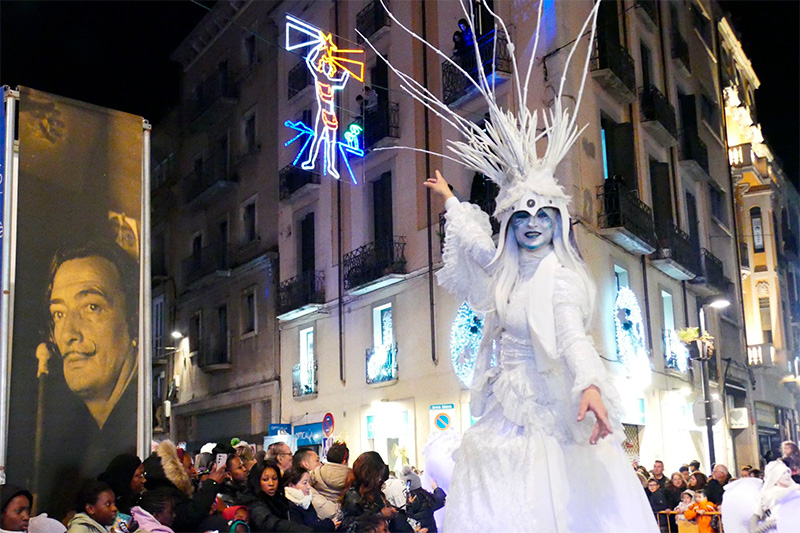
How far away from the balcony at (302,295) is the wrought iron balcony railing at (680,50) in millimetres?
9309

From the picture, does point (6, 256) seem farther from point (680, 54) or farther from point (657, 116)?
point (680, 54)

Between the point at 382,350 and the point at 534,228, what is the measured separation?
555 inches

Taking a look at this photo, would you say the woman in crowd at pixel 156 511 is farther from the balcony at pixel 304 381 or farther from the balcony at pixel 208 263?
the balcony at pixel 208 263

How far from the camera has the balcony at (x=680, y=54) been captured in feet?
64.7

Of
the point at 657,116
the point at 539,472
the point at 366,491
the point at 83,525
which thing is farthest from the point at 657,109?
the point at 539,472

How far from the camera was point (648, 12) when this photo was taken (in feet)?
61.4

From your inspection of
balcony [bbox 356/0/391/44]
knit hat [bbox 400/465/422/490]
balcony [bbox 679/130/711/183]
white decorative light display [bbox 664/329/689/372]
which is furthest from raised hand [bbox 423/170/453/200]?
balcony [bbox 679/130/711/183]

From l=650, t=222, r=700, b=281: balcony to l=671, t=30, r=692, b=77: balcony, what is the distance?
4039mm

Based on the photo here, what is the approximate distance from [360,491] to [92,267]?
2.71 m

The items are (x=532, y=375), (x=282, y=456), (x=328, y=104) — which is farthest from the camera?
(x=328, y=104)

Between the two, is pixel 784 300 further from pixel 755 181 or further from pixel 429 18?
pixel 429 18

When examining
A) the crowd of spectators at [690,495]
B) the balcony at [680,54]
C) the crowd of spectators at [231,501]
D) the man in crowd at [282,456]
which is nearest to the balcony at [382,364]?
the crowd of spectators at [690,495]

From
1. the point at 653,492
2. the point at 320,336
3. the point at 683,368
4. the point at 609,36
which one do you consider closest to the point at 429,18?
the point at 609,36

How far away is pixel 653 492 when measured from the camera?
479 inches
